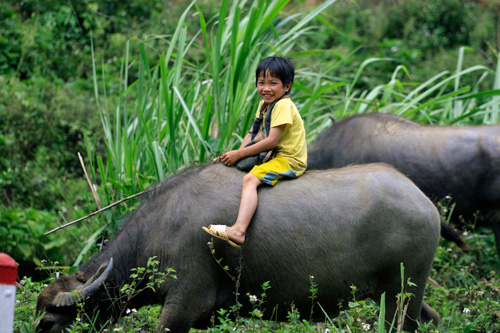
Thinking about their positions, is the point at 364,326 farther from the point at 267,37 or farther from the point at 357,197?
the point at 267,37

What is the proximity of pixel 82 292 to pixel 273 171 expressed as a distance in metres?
1.32

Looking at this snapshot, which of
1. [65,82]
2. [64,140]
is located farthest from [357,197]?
[65,82]

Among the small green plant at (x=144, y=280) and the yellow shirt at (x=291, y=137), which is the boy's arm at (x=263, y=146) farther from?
the small green plant at (x=144, y=280)

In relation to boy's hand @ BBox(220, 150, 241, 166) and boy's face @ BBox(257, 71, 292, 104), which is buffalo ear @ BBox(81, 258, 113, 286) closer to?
boy's hand @ BBox(220, 150, 241, 166)

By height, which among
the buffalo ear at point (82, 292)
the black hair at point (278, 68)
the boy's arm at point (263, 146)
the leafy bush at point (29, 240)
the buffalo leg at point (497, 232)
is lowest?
the leafy bush at point (29, 240)

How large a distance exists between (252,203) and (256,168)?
0.85 feet

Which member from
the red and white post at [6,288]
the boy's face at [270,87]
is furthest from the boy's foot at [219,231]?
the red and white post at [6,288]

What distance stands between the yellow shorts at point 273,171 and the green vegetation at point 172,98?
72cm

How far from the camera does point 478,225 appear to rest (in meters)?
5.80

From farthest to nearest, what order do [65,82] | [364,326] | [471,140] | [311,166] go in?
[65,82] → [311,166] → [471,140] → [364,326]

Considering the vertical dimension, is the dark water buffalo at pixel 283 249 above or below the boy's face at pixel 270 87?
below

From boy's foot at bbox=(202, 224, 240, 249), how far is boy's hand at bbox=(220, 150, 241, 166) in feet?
1.79

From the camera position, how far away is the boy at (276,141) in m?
3.49

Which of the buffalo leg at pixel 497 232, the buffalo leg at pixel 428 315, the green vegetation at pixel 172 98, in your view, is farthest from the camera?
the buffalo leg at pixel 497 232
